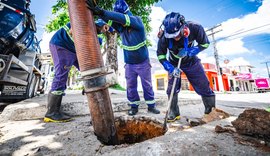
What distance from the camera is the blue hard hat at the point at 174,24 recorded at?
7.50 feet

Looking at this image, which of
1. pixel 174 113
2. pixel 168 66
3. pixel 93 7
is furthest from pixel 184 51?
pixel 93 7

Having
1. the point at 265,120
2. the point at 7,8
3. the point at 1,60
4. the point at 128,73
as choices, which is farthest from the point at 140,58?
the point at 7,8

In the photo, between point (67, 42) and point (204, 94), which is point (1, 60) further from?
point (204, 94)

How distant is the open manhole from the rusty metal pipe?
68 cm

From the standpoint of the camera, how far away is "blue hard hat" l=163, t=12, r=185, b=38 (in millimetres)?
2285

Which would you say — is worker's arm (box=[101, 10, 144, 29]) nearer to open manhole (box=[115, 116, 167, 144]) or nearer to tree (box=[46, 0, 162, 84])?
open manhole (box=[115, 116, 167, 144])

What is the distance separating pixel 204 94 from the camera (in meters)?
2.60

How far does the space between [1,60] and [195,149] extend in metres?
2.89

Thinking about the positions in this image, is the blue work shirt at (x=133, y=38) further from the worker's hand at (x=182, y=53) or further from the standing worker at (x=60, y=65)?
the worker's hand at (x=182, y=53)

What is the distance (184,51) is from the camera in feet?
8.11

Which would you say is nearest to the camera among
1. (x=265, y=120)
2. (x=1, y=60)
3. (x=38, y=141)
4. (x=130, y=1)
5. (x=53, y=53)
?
A: (x=265, y=120)

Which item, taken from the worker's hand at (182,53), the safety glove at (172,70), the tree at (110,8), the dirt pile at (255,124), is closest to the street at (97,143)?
the dirt pile at (255,124)

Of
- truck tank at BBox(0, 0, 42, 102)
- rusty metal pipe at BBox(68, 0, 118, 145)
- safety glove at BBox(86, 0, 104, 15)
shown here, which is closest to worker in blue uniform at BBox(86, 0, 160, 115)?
safety glove at BBox(86, 0, 104, 15)

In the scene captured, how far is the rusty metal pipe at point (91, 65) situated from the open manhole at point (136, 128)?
2.24 feet
